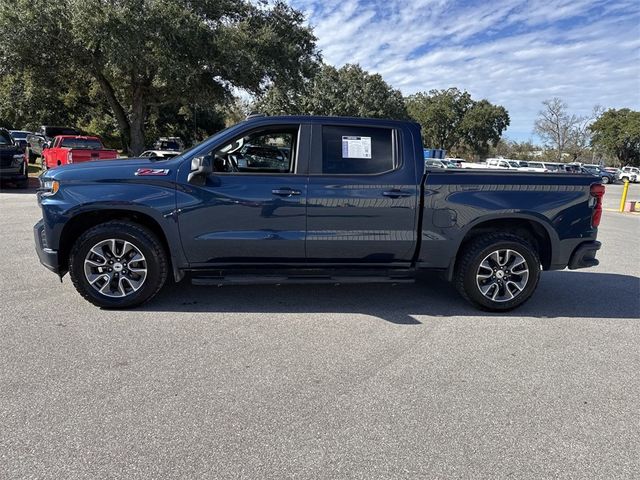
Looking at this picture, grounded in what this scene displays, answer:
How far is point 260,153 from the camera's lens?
15.4ft

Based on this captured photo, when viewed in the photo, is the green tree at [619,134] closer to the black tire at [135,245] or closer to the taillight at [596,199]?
the taillight at [596,199]

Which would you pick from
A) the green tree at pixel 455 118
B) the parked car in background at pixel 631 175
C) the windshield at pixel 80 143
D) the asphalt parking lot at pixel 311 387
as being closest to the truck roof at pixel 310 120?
the asphalt parking lot at pixel 311 387

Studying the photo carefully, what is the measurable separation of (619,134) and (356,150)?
63083 millimetres

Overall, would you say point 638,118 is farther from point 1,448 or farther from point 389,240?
point 1,448

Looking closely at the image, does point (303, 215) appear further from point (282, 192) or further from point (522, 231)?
point (522, 231)

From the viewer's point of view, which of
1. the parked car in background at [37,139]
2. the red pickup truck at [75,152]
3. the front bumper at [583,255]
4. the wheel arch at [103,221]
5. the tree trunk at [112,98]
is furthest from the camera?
the parked car in background at [37,139]

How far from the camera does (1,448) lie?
2463 mm

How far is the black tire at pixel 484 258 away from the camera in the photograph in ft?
15.5

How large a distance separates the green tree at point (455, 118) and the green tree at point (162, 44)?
40.1m

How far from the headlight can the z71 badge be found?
77cm

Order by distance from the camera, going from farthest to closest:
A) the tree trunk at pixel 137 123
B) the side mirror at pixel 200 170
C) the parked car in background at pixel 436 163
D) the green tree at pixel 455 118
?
the green tree at pixel 455 118 < the tree trunk at pixel 137 123 < the parked car in background at pixel 436 163 < the side mirror at pixel 200 170

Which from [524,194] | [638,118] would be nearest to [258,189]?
[524,194]

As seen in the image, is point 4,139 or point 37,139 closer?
point 4,139

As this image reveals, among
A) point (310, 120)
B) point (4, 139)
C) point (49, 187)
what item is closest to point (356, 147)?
point (310, 120)
